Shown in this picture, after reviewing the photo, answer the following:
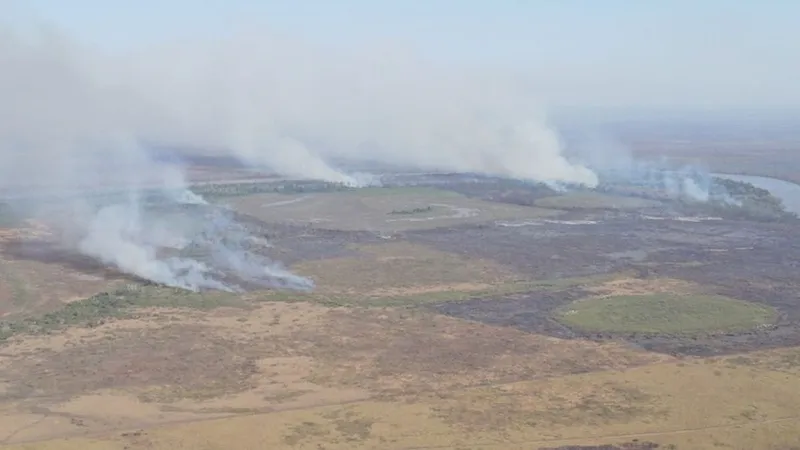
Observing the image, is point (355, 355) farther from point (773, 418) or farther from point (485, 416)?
point (773, 418)

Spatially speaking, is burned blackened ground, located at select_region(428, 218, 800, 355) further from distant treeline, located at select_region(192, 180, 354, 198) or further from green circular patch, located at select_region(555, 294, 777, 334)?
distant treeline, located at select_region(192, 180, 354, 198)

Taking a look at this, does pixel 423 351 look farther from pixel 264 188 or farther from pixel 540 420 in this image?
pixel 264 188

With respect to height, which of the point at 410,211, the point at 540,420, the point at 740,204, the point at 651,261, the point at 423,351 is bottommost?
the point at 540,420

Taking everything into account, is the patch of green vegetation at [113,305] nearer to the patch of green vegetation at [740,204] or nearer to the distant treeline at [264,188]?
the distant treeline at [264,188]

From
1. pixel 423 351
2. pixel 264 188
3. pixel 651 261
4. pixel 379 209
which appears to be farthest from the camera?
pixel 264 188

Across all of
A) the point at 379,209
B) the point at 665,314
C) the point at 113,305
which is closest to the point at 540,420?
the point at 665,314
